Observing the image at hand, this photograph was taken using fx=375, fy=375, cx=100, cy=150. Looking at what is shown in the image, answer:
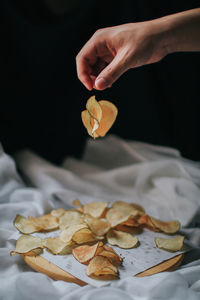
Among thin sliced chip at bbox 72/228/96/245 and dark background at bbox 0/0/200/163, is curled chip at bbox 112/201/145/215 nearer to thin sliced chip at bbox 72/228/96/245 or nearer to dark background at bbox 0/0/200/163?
thin sliced chip at bbox 72/228/96/245

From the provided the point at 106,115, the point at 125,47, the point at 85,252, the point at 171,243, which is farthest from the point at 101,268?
the point at 125,47

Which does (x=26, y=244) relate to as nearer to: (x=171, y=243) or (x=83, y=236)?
(x=83, y=236)

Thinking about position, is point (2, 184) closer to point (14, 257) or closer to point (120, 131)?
point (14, 257)

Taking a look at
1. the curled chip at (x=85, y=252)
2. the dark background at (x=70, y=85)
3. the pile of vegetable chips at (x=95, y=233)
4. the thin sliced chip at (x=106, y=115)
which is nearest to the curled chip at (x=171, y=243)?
the pile of vegetable chips at (x=95, y=233)

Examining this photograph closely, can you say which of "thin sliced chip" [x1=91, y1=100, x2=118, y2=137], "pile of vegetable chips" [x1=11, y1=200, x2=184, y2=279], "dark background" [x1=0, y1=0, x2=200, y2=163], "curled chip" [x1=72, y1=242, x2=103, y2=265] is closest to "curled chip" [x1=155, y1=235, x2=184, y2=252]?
"pile of vegetable chips" [x1=11, y1=200, x2=184, y2=279]

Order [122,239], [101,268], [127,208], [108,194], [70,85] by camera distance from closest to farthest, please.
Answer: [101,268], [122,239], [127,208], [108,194], [70,85]

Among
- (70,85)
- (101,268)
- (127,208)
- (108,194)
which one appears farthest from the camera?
(70,85)

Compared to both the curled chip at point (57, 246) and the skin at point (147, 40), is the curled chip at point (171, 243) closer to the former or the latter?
the curled chip at point (57, 246)
